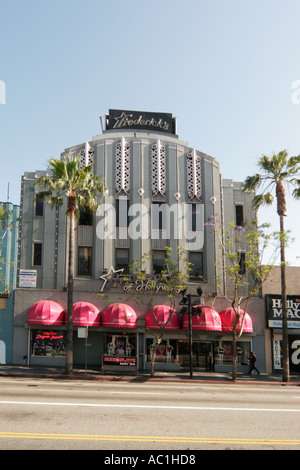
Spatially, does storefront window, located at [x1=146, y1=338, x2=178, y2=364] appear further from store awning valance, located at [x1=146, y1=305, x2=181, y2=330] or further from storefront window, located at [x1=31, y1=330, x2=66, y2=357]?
storefront window, located at [x1=31, y1=330, x2=66, y2=357]

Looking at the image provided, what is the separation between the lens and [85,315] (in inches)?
1168

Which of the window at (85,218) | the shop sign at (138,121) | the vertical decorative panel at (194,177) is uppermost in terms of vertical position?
the shop sign at (138,121)

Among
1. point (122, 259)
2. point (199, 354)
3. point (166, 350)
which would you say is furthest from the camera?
point (122, 259)

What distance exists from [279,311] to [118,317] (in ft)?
41.0

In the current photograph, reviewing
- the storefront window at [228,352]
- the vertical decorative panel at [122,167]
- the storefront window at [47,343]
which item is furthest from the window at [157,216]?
the storefront window at [47,343]

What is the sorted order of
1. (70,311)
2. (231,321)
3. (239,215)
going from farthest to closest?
(239,215)
(231,321)
(70,311)

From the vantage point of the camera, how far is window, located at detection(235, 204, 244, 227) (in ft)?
118

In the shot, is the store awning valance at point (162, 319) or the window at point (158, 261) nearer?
the store awning valance at point (162, 319)

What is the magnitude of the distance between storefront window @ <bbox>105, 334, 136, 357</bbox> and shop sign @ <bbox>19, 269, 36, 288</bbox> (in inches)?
263

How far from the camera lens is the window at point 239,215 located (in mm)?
36003

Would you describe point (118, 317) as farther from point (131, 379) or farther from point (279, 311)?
point (279, 311)

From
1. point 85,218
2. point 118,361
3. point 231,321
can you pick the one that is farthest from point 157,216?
point 118,361

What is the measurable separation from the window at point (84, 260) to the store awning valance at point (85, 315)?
316 centimetres

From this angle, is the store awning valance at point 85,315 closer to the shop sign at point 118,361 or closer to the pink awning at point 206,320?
the shop sign at point 118,361
